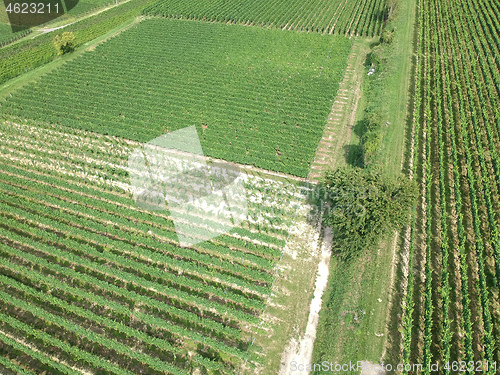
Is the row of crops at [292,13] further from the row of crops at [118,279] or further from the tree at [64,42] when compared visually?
the row of crops at [118,279]

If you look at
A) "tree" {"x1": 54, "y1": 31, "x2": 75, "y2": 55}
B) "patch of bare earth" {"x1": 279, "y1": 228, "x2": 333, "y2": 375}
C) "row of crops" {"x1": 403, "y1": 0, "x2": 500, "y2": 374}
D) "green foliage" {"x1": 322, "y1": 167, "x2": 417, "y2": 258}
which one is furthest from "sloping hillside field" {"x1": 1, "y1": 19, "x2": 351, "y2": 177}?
"row of crops" {"x1": 403, "y1": 0, "x2": 500, "y2": 374}

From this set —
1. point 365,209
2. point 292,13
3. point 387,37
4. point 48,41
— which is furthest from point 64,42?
point 365,209

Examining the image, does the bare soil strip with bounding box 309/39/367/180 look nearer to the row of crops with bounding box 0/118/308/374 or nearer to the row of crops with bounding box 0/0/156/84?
the row of crops with bounding box 0/118/308/374

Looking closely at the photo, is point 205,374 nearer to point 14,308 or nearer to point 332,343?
point 332,343

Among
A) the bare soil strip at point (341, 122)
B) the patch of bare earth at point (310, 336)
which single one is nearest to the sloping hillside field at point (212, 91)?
the bare soil strip at point (341, 122)

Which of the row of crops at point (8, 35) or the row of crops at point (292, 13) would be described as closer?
the row of crops at point (8, 35)

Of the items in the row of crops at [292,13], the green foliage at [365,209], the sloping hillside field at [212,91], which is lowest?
the green foliage at [365,209]
